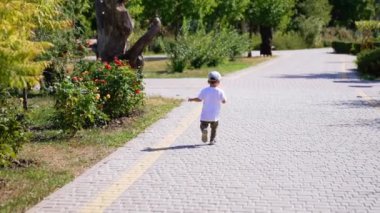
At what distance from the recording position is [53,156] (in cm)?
809

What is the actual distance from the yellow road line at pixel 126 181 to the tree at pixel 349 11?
237 ft

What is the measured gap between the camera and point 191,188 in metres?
6.46

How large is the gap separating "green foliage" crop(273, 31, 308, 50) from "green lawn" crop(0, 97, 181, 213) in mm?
47325

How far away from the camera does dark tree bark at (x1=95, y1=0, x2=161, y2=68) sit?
13.6 m

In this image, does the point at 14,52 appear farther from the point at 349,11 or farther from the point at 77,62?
the point at 349,11

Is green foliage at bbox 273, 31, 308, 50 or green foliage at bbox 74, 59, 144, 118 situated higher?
green foliage at bbox 74, 59, 144, 118

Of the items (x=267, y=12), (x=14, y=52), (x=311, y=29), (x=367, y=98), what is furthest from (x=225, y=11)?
(x=14, y=52)

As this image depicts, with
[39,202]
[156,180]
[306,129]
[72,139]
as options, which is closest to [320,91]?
[306,129]

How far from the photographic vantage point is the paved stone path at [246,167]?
592 centimetres

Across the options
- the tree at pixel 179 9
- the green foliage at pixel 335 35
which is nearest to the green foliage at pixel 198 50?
the tree at pixel 179 9

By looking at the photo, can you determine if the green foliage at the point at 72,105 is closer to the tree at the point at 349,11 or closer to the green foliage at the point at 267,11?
the green foliage at the point at 267,11

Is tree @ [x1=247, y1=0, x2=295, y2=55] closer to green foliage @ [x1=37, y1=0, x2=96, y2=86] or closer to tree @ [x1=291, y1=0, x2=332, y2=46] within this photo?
tree @ [x1=291, y1=0, x2=332, y2=46]

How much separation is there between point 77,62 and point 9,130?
5997 millimetres

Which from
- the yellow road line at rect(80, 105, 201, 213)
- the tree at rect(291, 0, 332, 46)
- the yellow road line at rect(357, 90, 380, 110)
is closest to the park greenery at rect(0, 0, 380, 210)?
the yellow road line at rect(80, 105, 201, 213)
